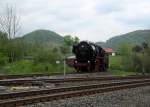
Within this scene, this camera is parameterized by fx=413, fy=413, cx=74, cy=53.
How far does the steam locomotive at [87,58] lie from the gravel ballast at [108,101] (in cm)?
2333

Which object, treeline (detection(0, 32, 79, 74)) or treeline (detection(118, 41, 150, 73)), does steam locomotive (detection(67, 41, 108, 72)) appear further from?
treeline (detection(118, 41, 150, 73))

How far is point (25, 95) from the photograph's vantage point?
1645 centimetres

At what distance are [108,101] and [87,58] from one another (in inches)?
1075

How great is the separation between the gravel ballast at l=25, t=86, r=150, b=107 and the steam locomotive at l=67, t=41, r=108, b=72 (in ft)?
76.5

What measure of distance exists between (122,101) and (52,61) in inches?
1307

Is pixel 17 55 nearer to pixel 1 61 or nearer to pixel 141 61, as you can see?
pixel 1 61

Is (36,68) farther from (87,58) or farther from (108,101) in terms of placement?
(108,101)

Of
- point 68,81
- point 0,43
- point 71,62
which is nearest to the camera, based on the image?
point 68,81

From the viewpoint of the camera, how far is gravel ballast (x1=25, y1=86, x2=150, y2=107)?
1487 cm

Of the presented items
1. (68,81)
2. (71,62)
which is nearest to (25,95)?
(68,81)

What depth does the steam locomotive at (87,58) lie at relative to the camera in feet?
142

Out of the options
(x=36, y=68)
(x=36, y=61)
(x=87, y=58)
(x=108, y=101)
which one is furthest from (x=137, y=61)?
(x=108, y=101)

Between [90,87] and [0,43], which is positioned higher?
[0,43]

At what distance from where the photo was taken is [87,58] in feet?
144
